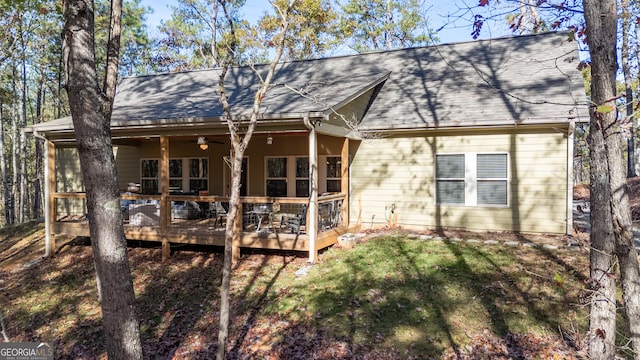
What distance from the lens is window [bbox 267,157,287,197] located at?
12898mm

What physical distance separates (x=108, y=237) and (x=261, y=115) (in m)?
4.56

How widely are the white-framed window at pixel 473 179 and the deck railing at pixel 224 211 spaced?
8.83 feet

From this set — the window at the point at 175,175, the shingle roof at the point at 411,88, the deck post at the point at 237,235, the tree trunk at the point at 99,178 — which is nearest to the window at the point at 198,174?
the window at the point at 175,175

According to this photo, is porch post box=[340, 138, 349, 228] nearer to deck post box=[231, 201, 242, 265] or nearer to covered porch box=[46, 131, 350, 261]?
covered porch box=[46, 131, 350, 261]

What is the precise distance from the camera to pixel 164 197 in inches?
383

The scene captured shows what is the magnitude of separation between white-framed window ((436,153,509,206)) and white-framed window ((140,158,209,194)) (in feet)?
25.4

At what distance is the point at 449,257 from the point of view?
8.20 metres

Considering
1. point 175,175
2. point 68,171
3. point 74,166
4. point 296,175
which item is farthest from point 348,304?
point 68,171

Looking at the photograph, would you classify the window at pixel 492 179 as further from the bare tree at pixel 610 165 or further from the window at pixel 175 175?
the window at pixel 175 175

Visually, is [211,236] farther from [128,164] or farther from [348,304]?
[128,164]

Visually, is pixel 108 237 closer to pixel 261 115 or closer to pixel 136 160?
pixel 261 115

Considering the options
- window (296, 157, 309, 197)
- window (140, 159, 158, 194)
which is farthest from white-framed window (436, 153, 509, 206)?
window (140, 159, 158, 194)

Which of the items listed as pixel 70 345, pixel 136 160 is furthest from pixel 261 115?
pixel 136 160

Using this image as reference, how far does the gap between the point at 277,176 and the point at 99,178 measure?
881 centimetres
